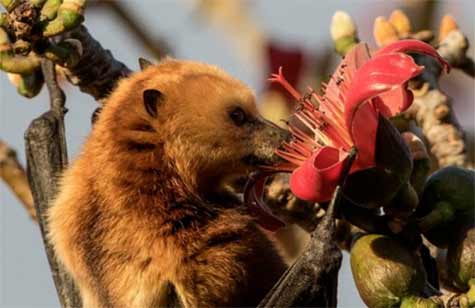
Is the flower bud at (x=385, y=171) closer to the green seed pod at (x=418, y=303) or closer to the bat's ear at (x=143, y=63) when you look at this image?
the green seed pod at (x=418, y=303)

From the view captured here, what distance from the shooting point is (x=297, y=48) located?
5.86m

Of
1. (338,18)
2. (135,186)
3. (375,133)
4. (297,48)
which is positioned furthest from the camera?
(297,48)

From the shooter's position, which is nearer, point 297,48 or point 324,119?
point 324,119

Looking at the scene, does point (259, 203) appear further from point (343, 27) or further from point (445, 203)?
point (343, 27)

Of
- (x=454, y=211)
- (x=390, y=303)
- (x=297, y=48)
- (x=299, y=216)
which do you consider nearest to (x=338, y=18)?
(x=297, y=48)

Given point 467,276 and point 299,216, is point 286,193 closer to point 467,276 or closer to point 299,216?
point 299,216

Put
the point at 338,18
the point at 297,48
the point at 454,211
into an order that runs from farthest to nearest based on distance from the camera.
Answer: the point at 297,48
the point at 338,18
the point at 454,211

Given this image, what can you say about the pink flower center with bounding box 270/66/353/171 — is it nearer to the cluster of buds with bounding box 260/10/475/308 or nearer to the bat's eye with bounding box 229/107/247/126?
the cluster of buds with bounding box 260/10/475/308

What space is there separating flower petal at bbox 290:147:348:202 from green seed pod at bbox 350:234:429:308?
0.27 metres

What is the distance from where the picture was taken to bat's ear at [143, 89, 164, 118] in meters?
4.69

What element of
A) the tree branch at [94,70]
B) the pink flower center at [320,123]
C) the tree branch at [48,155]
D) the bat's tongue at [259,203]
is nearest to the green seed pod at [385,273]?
the pink flower center at [320,123]

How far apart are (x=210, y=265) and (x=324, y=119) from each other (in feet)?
2.64

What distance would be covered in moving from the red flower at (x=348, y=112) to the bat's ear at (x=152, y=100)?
1.78 feet

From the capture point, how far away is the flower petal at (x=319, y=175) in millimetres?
4016
